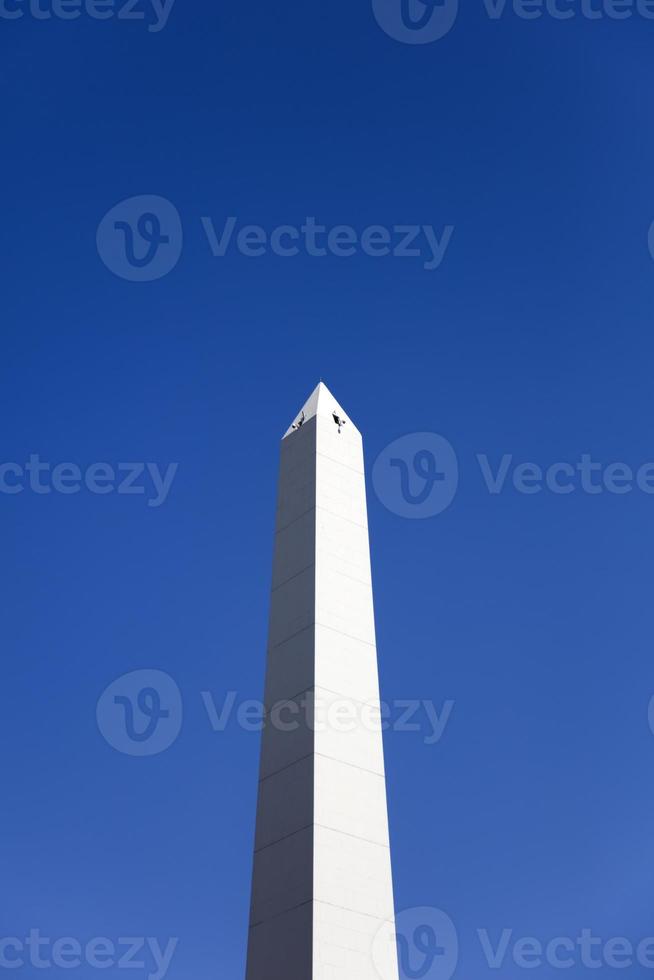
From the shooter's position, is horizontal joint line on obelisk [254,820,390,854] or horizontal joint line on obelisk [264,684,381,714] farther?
horizontal joint line on obelisk [264,684,381,714]

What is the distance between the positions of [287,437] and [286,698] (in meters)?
9.25

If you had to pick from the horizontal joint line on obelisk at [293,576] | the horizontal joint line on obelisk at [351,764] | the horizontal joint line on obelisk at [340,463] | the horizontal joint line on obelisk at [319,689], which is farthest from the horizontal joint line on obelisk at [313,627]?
the horizontal joint line on obelisk at [340,463]

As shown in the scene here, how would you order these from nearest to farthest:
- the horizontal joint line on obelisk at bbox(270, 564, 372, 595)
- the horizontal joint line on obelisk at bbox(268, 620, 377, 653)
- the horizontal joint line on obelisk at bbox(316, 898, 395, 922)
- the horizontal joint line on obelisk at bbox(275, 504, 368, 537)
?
the horizontal joint line on obelisk at bbox(316, 898, 395, 922)
the horizontal joint line on obelisk at bbox(268, 620, 377, 653)
the horizontal joint line on obelisk at bbox(270, 564, 372, 595)
the horizontal joint line on obelisk at bbox(275, 504, 368, 537)

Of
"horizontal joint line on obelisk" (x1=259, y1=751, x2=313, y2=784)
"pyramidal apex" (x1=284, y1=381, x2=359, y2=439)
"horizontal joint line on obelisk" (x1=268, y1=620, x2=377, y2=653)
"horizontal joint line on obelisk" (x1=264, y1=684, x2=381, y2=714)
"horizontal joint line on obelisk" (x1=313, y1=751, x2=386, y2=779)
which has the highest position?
"pyramidal apex" (x1=284, y1=381, x2=359, y2=439)

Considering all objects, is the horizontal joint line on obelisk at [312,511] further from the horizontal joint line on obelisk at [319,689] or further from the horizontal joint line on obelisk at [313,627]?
the horizontal joint line on obelisk at [319,689]

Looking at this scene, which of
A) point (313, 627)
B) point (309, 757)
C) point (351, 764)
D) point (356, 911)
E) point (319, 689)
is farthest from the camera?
point (313, 627)

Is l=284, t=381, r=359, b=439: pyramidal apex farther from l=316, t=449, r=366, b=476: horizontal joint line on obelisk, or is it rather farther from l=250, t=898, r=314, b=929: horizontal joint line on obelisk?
l=250, t=898, r=314, b=929: horizontal joint line on obelisk

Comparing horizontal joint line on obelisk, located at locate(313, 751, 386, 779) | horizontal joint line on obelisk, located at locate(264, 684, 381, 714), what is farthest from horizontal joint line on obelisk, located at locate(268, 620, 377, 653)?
horizontal joint line on obelisk, located at locate(313, 751, 386, 779)

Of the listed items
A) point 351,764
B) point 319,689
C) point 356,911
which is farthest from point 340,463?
point 356,911

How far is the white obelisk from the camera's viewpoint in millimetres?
16688

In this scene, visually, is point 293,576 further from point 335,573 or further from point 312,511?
point 312,511

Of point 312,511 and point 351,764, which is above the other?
point 312,511

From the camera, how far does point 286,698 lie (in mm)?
20078

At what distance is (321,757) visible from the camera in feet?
60.6
